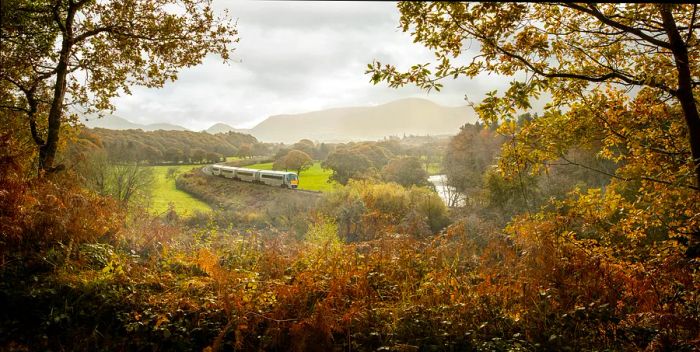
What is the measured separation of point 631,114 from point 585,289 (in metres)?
2.82

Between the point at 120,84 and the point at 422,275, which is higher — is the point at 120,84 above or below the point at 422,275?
above

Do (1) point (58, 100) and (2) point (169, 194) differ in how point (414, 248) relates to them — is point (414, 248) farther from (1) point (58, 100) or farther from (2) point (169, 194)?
(2) point (169, 194)

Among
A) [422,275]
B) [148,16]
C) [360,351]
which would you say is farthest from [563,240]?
[148,16]

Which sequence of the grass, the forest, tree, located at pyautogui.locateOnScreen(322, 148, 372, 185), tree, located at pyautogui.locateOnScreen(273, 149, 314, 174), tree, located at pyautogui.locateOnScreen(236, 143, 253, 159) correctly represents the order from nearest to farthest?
the forest < tree, located at pyautogui.locateOnScreen(322, 148, 372, 185) < tree, located at pyautogui.locateOnScreen(273, 149, 314, 174) < tree, located at pyautogui.locateOnScreen(236, 143, 253, 159) < the grass

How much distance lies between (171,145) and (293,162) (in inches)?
518

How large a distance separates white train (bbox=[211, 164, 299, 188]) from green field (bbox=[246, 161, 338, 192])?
2.32 m

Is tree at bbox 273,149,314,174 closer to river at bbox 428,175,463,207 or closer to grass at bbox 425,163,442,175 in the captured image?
river at bbox 428,175,463,207

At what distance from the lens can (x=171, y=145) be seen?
38438 millimetres

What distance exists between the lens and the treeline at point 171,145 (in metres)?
29.7

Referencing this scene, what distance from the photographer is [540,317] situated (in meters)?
3.95

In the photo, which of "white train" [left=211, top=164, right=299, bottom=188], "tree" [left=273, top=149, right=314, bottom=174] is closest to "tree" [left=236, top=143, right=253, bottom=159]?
"tree" [left=273, top=149, right=314, bottom=174]

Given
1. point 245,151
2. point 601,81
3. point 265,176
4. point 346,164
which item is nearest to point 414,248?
point 601,81

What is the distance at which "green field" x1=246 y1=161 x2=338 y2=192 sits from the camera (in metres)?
39.8

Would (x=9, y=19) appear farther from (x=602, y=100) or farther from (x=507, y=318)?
(x=602, y=100)
